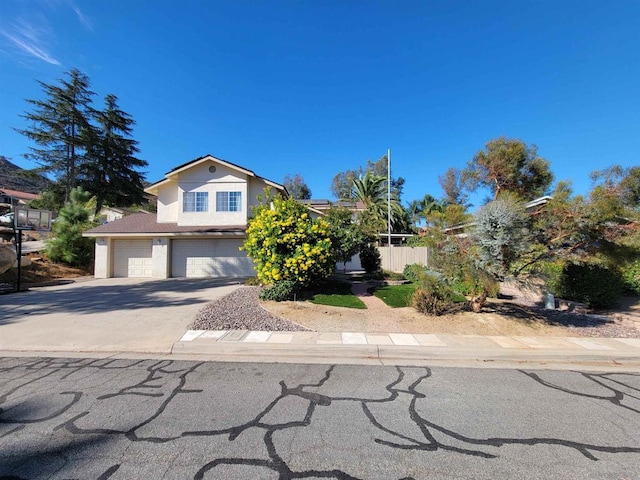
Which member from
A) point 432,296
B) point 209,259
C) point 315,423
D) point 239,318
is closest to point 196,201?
point 209,259

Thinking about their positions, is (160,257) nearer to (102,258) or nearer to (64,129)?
(102,258)

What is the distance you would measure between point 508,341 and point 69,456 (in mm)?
6780

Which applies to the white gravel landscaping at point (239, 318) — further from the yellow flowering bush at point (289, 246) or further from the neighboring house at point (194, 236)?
the neighboring house at point (194, 236)

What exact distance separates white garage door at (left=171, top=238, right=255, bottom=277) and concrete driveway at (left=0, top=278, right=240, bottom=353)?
3.82m

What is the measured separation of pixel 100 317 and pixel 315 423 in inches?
284

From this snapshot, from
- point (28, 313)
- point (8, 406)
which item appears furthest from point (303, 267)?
point (28, 313)

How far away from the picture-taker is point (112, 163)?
35.7 meters

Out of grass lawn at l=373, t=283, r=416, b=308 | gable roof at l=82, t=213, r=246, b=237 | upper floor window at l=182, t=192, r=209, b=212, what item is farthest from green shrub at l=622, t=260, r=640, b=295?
upper floor window at l=182, t=192, r=209, b=212

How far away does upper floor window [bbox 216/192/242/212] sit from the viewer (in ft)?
55.4

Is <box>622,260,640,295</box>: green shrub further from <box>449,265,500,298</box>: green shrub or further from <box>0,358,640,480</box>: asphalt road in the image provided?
<box>0,358,640,480</box>: asphalt road

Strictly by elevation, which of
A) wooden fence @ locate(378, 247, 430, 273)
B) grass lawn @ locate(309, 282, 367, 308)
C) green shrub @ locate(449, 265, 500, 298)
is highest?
wooden fence @ locate(378, 247, 430, 273)

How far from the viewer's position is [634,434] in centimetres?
296

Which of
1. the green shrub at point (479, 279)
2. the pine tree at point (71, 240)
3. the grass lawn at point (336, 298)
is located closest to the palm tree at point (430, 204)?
the grass lawn at point (336, 298)

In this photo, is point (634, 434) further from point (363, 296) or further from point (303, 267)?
point (363, 296)
